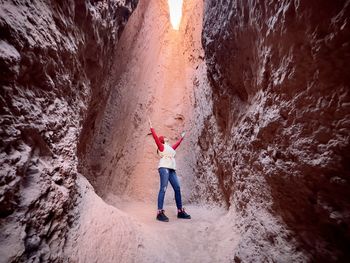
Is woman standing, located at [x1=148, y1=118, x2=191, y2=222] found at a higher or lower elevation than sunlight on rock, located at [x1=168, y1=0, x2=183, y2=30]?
lower

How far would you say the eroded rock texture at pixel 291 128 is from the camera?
5.19 ft

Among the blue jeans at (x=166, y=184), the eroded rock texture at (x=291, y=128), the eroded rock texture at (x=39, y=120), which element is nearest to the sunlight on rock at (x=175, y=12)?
the eroded rock texture at (x=291, y=128)

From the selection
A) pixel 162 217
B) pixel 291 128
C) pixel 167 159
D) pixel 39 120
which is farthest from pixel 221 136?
pixel 39 120

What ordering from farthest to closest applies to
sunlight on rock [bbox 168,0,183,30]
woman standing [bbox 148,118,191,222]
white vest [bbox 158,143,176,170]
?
sunlight on rock [bbox 168,0,183,30]
white vest [bbox 158,143,176,170]
woman standing [bbox 148,118,191,222]

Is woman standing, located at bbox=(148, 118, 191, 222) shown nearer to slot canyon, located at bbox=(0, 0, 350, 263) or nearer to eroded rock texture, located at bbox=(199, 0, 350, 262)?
slot canyon, located at bbox=(0, 0, 350, 263)

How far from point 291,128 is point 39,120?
1.98 meters

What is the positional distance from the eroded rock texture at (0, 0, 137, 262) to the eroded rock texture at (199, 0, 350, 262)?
1815 mm

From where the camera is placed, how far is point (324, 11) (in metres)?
1.57

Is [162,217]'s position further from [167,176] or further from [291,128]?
[291,128]

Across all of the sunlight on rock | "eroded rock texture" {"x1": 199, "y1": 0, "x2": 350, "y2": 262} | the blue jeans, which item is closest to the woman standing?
the blue jeans

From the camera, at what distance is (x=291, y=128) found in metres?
2.00

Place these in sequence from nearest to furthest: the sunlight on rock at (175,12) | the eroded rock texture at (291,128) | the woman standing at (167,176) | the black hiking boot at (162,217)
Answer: the eroded rock texture at (291,128) → the black hiking boot at (162,217) → the woman standing at (167,176) → the sunlight on rock at (175,12)

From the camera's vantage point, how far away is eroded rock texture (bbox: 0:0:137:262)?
1.59 metres

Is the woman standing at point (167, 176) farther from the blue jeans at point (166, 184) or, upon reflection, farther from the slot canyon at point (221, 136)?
the slot canyon at point (221, 136)
